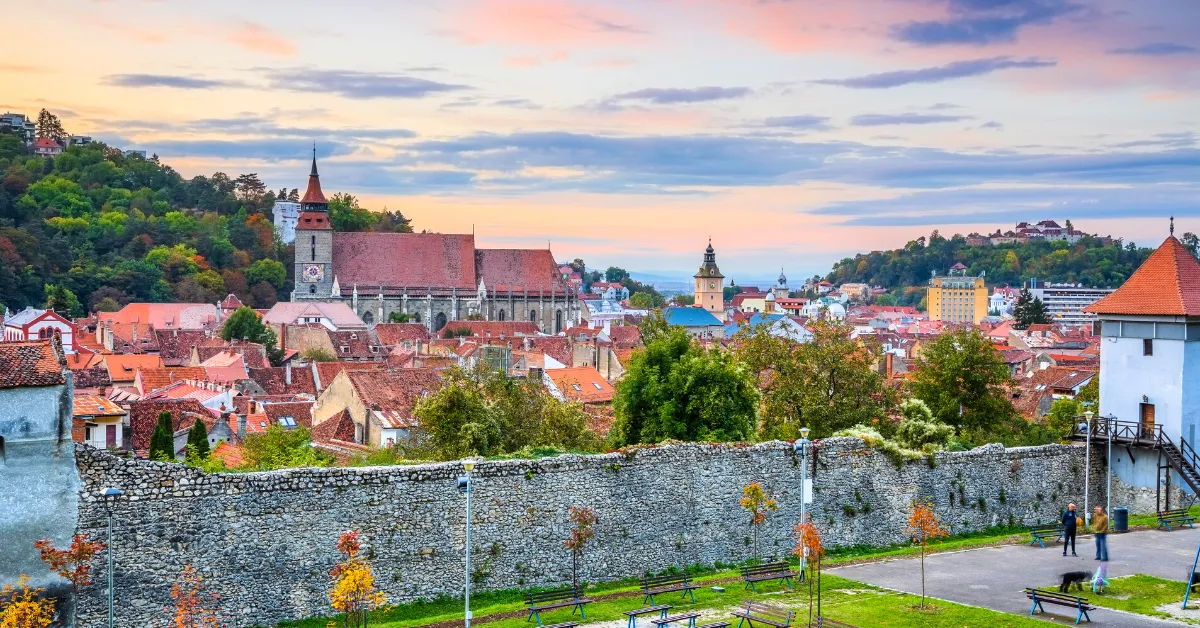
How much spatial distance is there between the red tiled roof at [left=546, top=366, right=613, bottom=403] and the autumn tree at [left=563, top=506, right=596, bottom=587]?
28.7 m

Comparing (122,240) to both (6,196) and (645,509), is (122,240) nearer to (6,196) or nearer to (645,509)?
(6,196)

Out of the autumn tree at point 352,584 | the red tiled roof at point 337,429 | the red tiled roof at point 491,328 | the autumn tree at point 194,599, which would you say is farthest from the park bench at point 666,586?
the red tiled roof at point 491,328

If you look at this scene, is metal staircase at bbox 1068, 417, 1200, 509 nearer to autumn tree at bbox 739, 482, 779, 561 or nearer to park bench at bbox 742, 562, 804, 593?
autumn tree at bbox 739, 482, 779, 561

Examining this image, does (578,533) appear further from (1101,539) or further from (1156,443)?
(1156,443)

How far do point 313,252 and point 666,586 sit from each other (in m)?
123

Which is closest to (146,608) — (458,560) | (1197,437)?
(458,560)

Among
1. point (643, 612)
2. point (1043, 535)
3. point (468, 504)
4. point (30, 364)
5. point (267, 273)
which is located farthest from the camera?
point (267, 273)

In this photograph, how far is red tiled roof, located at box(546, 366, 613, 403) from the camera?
5369cm

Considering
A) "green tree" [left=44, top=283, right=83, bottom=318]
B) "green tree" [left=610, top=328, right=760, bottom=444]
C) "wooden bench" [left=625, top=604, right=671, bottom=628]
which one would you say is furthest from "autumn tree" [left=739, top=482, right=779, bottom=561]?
"green tree" [left=44, top=283, right=83, bottom=318]

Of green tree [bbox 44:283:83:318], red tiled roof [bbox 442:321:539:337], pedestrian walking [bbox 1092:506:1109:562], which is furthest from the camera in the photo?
green tree [bbox 44:283:83:318]

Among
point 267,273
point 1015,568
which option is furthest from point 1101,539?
point 267,273

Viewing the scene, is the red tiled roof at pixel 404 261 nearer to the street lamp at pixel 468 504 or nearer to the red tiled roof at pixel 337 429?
the red tiled roof at pixel 337 429

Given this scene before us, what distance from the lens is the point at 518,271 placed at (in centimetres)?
14350

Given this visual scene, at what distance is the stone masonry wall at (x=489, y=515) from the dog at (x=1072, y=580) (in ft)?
21.3
